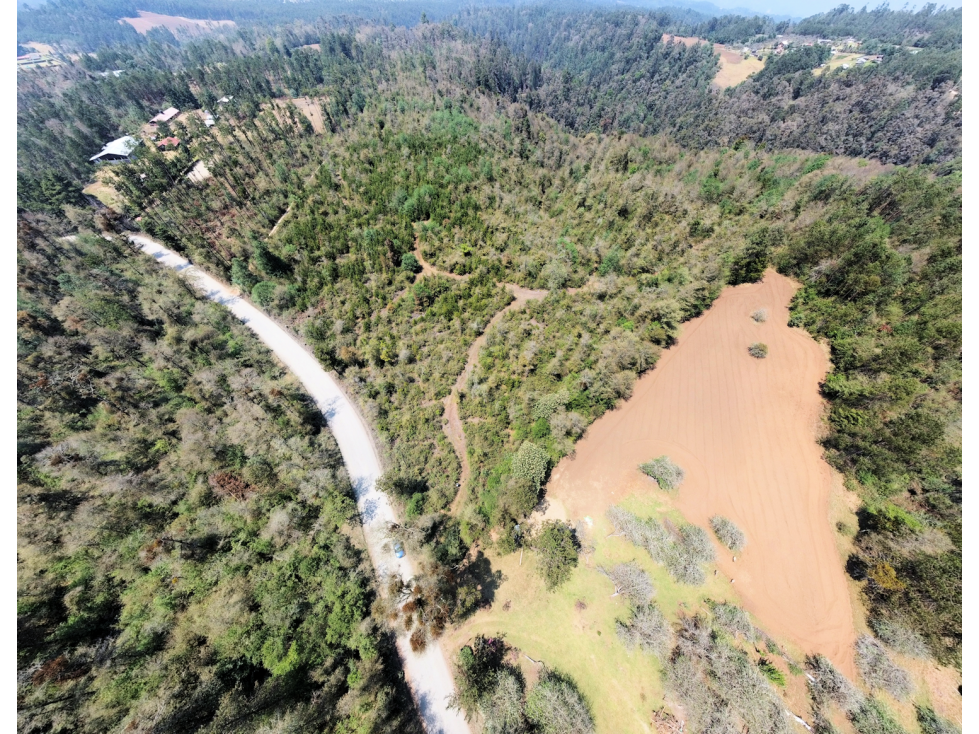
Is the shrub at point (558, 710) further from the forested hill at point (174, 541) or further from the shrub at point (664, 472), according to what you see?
the shrub at point (664, 472)

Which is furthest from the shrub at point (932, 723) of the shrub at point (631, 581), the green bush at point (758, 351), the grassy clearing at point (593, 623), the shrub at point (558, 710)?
the green bush at point (758, 351)

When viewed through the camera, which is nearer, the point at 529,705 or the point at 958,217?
the point at 529,705

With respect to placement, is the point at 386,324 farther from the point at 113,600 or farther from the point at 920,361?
the point at 920,361

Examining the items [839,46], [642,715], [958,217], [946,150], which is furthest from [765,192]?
[839,46]

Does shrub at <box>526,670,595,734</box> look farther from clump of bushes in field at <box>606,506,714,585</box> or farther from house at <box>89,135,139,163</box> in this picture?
house at <box>89,135,139,163</box>

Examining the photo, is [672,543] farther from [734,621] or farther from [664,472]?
[664,472]

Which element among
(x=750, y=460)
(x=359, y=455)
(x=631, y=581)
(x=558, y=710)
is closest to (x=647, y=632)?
(x=631, y=581)

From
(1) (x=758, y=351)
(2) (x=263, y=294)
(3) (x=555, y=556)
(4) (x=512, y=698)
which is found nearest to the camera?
(4) (x=512, y=698)
